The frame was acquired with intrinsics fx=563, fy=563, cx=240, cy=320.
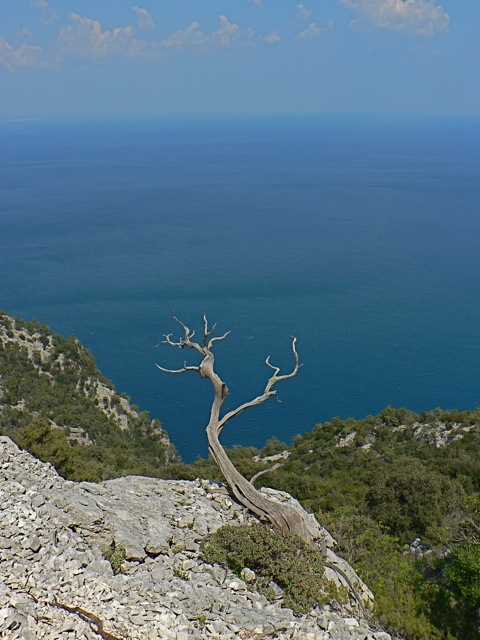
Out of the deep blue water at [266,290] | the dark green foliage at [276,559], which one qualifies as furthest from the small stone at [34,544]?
the deep blue water at [266,290]

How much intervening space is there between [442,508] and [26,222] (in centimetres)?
12541

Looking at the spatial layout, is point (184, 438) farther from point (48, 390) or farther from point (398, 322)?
point (398, 322)

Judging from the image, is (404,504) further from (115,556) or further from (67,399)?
(67,399)

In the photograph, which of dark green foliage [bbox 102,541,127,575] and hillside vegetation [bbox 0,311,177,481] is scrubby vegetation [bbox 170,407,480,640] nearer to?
dark green foliage [bbox 102,541,127,575]

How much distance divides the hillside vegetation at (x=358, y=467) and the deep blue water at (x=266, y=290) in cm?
1175

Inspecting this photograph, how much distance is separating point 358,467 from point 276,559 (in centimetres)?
1898

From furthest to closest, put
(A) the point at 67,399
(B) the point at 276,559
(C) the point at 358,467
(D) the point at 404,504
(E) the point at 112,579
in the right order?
(A) the point at 67,399 → (C) the point at 358,467 → (D) the point at 404,504 → (B) the point at 276,559 → (E) the point at 112,579

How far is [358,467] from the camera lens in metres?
27.7

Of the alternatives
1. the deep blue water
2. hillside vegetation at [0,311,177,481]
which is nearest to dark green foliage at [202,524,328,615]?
hillside vegetation at [0,311,177,481]

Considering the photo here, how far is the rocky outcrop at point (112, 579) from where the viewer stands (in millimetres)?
7672

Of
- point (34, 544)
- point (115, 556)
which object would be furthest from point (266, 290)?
point (34, 544)

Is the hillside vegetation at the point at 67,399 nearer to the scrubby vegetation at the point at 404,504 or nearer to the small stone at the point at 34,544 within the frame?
the scrubby vegetation at the point at 404,504

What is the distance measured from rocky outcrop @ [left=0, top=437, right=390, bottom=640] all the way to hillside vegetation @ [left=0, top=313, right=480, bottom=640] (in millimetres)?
3010

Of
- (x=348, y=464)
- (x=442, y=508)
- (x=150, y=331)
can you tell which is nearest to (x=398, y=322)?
(x=150, y=331)
